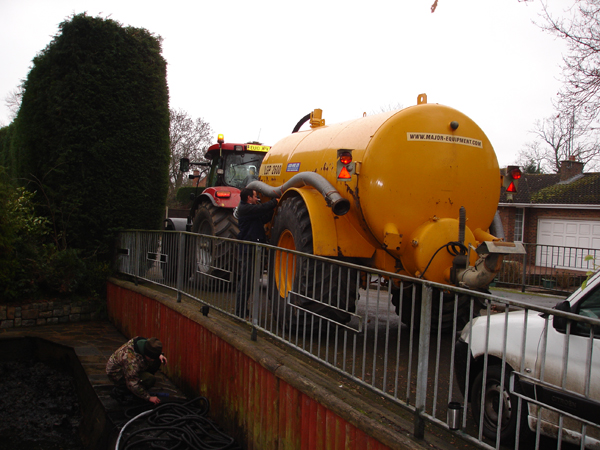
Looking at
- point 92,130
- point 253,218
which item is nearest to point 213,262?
point 253,218

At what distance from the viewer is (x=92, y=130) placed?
10148mm

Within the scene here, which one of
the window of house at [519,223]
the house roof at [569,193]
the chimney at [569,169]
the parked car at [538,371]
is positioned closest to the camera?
the parked car at [538,371]

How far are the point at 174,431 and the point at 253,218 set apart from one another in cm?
288

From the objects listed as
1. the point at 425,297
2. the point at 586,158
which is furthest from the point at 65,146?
the point at 586,158

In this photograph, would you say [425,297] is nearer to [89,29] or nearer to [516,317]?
[516,317]

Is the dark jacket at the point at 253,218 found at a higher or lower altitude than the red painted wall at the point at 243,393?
higher

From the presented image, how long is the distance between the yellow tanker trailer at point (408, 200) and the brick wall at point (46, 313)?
19.5 feet

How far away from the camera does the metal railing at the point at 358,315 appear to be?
2.93 metres

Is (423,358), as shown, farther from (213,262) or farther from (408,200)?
(213,262)

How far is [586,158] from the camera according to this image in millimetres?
28812

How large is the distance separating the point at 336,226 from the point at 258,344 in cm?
162

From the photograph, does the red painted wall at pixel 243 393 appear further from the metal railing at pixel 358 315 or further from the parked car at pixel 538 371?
the parked car at pixel 538 371

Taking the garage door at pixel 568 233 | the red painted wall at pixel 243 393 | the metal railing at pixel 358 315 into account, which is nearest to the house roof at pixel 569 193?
the garage door at pixel 568 233

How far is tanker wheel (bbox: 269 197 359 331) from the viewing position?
15.1ft
